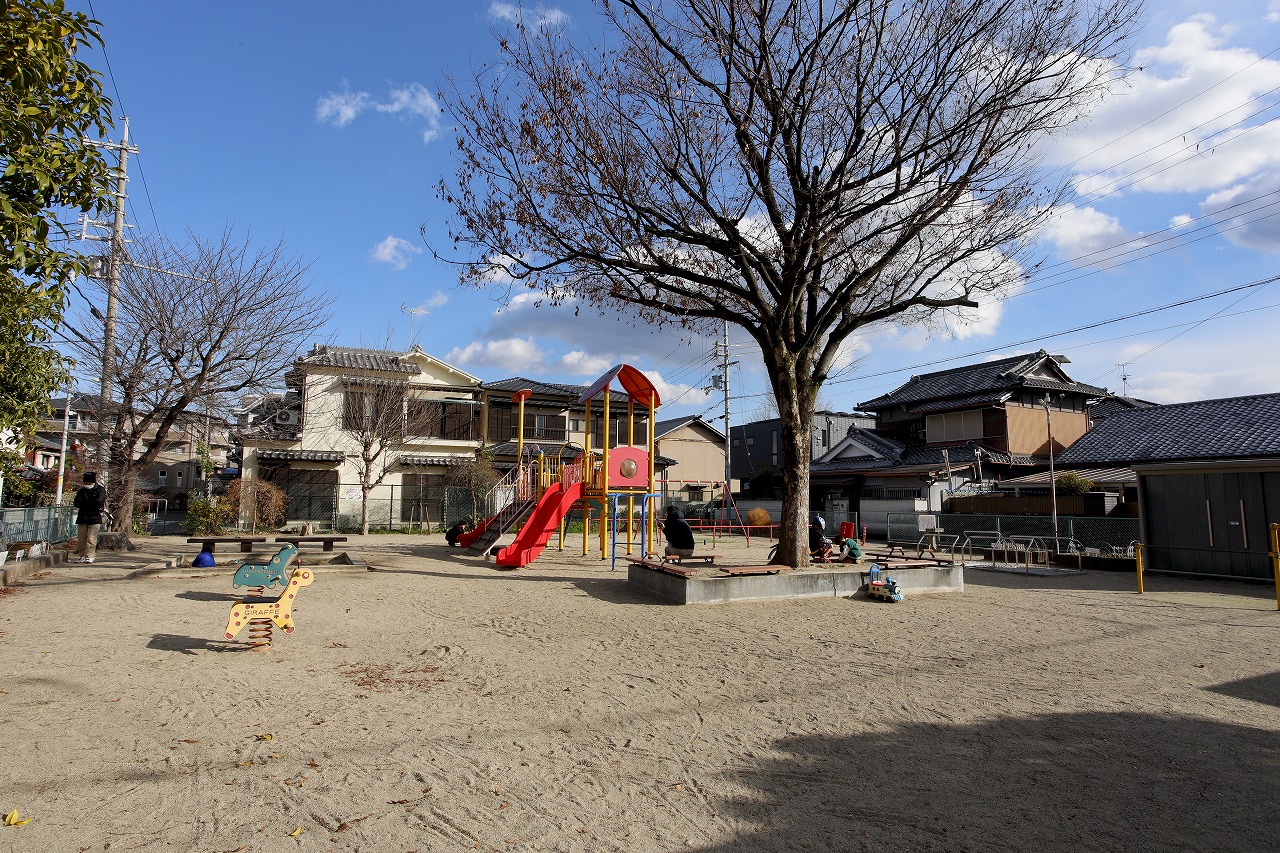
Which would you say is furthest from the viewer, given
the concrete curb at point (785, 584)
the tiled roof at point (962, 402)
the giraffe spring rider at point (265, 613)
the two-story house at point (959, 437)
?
the tiled roof at point (962, 402)

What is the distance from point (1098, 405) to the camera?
3734 cm

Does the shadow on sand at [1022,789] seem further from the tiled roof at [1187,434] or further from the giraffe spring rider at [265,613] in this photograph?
the tiled roof at [1187,434]

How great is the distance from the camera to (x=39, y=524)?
14641 millimetres

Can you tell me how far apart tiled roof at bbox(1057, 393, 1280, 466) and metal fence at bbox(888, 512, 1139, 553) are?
2.70 meters

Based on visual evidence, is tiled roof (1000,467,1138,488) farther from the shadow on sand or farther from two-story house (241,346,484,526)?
two-story house (241,346,484,526)

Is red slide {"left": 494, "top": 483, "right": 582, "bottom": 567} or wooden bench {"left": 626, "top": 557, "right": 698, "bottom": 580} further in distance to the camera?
red slide {"left": 494, "top": 483, "right": 582, "bottom": 567}

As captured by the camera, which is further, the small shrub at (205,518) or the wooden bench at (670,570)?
the small shrub at (205,518)

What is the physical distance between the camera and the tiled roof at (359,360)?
28312 millimetres

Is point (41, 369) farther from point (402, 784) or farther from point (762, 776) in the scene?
point (762, 776)

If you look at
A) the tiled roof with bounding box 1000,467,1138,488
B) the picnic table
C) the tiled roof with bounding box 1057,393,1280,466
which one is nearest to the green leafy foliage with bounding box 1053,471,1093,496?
the tiled roof with bounding box 1000,467,1138,488

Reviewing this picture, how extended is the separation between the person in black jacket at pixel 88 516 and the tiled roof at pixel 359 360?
14.4m

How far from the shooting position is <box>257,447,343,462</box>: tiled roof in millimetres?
26469

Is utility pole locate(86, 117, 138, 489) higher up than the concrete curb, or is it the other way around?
utility pole locate(86, 117, 138, 489)

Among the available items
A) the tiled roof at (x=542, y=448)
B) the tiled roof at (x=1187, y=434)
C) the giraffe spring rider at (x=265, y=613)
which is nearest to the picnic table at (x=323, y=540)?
the giraffe spring rider at (x=265, y=613)
